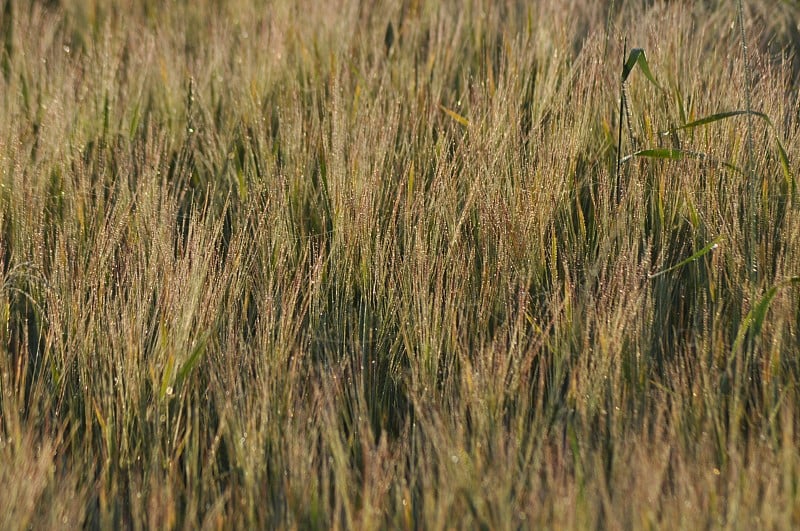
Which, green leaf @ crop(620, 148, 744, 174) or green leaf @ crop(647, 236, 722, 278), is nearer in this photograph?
green leaf @ crop(647, 236, 722, 278)

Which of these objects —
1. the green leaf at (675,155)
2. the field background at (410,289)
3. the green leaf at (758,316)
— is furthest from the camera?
the green leaf at (675,155)

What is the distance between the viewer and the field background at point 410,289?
160cm

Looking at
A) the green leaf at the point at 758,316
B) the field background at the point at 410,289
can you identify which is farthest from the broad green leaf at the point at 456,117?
the green leaf at the point at 758,316

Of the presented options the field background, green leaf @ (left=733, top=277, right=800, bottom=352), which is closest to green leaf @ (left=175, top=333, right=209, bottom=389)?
the field background

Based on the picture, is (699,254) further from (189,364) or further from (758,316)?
(189,364)

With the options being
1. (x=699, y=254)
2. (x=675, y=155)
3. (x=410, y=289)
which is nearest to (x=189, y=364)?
(x=410, y=289)

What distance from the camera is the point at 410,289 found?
6.65ft

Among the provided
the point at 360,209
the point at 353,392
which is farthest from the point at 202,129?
the point at 353,392

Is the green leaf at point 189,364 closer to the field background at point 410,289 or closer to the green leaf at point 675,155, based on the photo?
the field background at point 410,289

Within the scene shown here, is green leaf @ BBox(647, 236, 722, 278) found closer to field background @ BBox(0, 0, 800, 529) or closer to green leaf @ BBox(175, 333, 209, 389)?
field background @ BBox(0, 0, 800, 529)

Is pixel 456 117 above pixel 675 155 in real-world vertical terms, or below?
above

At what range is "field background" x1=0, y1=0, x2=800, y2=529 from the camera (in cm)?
160

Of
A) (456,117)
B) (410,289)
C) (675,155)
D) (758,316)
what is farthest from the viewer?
(456,117)

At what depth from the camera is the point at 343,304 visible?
2070mm
